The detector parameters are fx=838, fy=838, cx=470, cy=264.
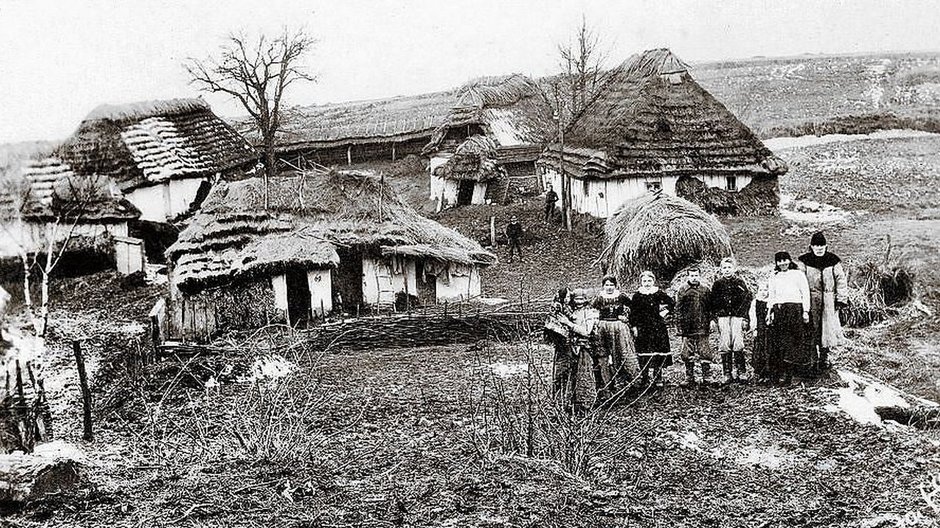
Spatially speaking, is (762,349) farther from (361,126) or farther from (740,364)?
(361,126)

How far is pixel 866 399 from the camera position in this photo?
27.3ft

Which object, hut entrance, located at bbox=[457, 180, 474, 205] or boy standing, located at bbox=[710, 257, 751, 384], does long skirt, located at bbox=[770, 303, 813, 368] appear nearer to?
boy standing, located at bbox=[710, 257, 751, 384]

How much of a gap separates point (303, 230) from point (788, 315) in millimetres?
9288

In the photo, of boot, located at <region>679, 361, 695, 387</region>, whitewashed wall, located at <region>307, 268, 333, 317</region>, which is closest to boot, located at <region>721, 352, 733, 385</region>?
boot, located at <region>679, 361, 695, 387</region>

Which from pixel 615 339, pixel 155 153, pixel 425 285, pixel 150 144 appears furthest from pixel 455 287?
pixel 150 144

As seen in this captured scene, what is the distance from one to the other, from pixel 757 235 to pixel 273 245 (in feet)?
34.9

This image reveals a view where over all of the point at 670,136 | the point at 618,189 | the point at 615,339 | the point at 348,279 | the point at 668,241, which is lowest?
the point at 615,339

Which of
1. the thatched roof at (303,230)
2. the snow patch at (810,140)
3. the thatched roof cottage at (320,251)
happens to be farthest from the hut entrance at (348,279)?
the snow patch at (810,140)

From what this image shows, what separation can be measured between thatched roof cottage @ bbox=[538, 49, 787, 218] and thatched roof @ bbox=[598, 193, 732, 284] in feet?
23.5

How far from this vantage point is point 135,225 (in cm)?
2162

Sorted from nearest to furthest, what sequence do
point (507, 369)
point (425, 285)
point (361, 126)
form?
point (507, 369) → point (425, 285) → point (361, 126)

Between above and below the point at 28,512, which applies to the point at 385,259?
above

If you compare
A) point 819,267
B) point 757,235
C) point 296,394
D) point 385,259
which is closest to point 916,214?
point 757,235

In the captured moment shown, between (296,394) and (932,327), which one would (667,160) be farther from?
(296,394)
